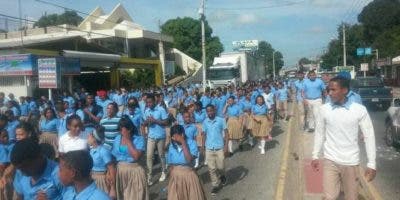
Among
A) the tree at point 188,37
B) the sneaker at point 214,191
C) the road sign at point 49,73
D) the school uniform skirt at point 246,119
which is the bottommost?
the sneaker at point 214,191

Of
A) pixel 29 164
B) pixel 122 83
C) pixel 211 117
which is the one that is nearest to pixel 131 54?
pixel 122 83

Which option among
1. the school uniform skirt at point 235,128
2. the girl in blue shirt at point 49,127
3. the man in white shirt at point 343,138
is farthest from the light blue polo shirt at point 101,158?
the school uniform skirt at point 235,128

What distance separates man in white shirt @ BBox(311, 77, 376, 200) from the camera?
20.7 feet

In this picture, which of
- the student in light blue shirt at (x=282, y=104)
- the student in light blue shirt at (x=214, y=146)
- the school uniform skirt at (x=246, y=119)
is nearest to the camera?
the student in light blue shirt at (x=214, y=146)

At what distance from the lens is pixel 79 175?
3.65m

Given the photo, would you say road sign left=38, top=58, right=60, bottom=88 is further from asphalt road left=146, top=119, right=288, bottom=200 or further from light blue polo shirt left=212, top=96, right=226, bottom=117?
asphalt road left=146, top=119, right=288, bottom=200

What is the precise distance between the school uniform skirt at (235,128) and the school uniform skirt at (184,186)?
694cm

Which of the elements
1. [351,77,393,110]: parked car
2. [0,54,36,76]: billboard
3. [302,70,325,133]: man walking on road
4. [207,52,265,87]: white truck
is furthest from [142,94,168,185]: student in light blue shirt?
[207,52,265,87]: white truck

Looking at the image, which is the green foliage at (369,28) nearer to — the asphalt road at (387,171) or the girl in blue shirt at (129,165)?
the asphalt road at (387,171)

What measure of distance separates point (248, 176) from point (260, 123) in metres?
3.54

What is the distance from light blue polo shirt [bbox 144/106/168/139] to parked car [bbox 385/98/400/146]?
613cm

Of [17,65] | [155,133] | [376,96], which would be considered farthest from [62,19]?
[155,133]

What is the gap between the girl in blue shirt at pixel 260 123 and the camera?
1427cm

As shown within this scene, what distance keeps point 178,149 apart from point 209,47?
6862 cm
